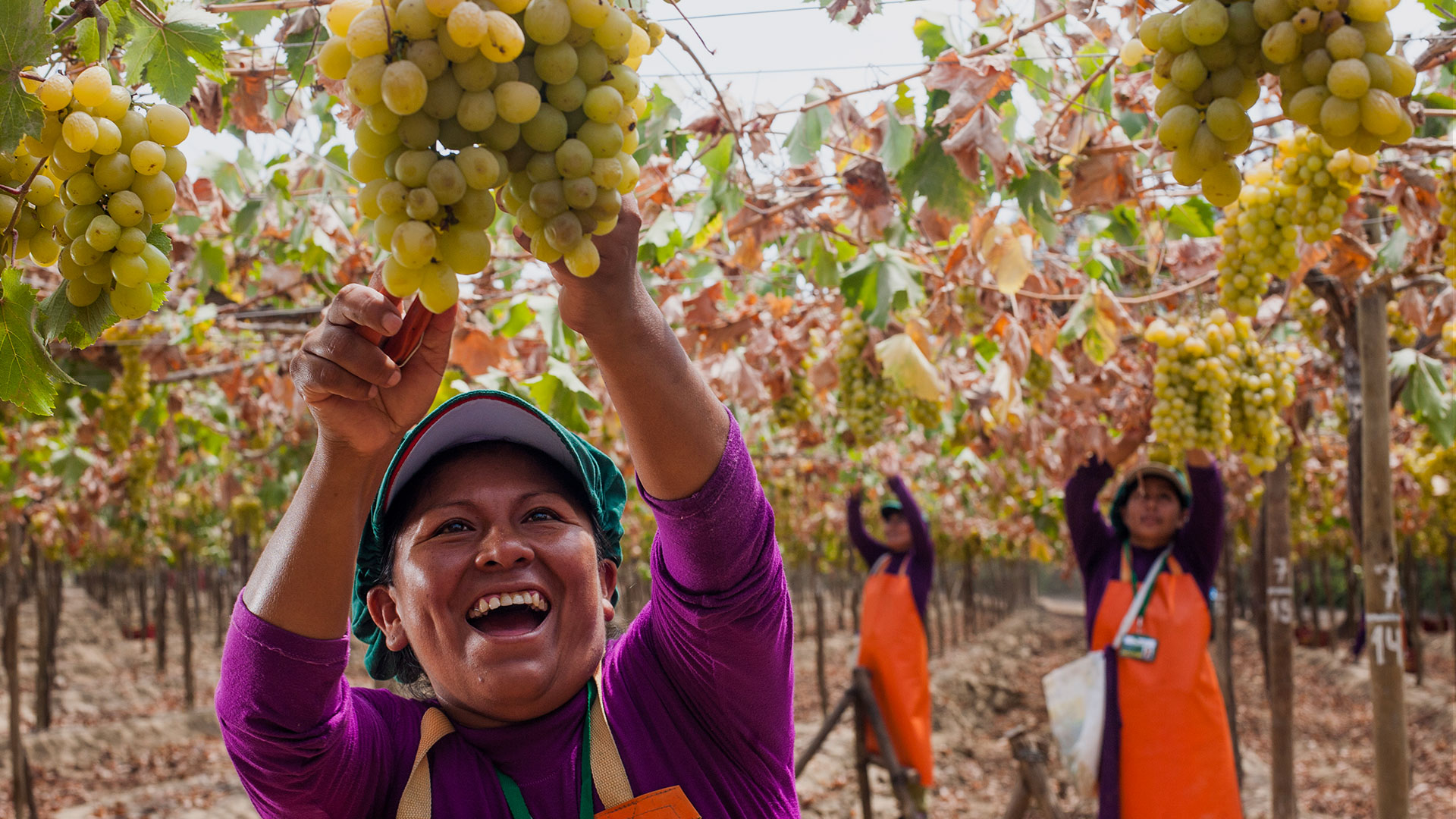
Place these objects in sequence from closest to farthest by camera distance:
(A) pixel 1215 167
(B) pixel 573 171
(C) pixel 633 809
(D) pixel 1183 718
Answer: (B) pixel 573 171
(A) pixel 1215 167
(C) pixel 633 809
(D) pixel 1183 718

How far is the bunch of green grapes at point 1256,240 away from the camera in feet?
8.87

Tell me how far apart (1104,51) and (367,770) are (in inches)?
103

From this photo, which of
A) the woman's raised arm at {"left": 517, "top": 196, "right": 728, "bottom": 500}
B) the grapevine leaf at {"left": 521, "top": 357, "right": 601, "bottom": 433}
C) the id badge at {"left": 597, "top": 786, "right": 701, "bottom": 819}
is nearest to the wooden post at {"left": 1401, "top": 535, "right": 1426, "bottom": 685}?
the grapevine leaf at {"left": 521, "top": 357, "right": 601, "bottom": 433}

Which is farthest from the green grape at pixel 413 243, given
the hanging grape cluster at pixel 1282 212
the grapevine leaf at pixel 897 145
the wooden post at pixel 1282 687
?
the wooden post at pixel 1282 687

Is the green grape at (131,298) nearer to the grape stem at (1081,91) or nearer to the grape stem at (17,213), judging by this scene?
the grape stem at (17,213)

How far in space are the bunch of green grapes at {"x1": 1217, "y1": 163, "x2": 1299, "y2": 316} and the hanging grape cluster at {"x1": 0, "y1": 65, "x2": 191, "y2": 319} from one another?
2.71 meters

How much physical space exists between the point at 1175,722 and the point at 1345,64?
4.19 meters

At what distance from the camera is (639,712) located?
1645mm

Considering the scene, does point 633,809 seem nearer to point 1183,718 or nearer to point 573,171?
point 573,171

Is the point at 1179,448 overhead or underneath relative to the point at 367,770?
overhead

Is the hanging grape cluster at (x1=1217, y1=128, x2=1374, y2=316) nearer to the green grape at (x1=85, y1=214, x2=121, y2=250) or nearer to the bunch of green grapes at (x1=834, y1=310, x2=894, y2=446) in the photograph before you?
the bunch of green grapes at (x1=834, y1=310, x2=894, y2=446)

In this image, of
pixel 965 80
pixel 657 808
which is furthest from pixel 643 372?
pixel 965 80

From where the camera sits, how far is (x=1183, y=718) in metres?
4.31

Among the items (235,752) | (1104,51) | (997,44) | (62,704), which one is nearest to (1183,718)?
(1104,51)
